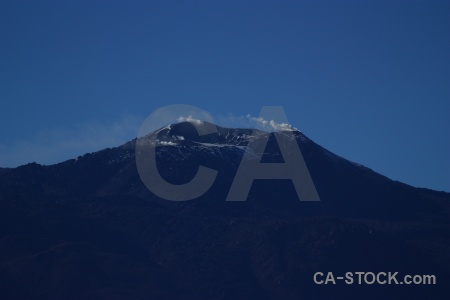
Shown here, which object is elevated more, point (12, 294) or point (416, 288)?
point (416, 288)

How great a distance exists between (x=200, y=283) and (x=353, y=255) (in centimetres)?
3316

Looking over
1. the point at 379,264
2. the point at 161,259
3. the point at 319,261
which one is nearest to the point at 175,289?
the point at 161,259

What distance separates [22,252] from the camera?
630 ft

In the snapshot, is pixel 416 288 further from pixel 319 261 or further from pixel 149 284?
pixel 149 284

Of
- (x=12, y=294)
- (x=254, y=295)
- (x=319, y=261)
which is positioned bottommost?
(x=12, y=294)

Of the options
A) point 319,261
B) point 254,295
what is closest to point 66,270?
point 254,295

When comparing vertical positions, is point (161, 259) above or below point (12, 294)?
above

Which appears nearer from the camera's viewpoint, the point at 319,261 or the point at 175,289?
the point at 175,289

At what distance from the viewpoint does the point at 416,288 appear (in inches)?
7264

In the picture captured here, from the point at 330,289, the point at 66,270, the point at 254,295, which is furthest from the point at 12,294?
the point at 330,289

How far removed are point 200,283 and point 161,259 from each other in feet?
53.7

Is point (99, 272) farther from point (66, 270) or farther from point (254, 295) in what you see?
point (254, 295)

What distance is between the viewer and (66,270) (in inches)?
7175

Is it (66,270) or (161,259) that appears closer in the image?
(66,270)
